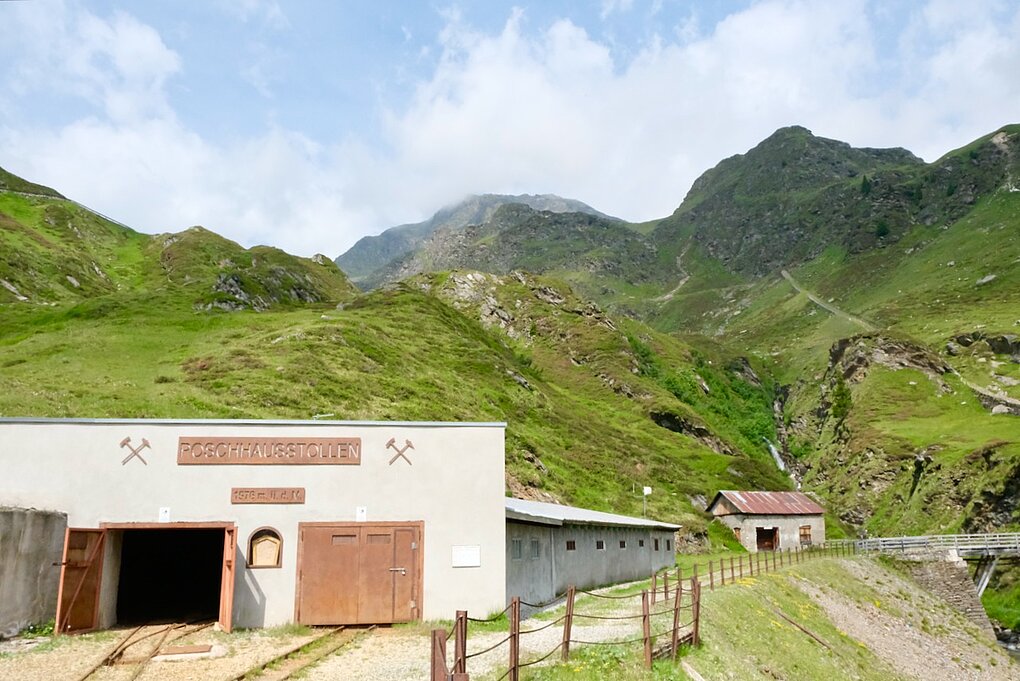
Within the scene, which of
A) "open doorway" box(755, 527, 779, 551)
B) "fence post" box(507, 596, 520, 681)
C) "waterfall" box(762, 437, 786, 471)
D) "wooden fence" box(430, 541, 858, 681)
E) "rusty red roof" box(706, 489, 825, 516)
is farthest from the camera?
"waterfall" box(762, 437, 786, 471)

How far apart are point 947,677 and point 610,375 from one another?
73200mm

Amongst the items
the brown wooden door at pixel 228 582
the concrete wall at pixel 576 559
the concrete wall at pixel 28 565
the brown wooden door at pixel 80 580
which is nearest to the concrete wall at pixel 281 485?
the brown wooden door at pixel 228 582

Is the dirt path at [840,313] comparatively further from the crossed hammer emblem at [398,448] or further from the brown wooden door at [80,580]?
the brown wooden door at [80,580]

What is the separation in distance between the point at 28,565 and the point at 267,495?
582cm

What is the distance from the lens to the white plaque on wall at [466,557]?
21.0m

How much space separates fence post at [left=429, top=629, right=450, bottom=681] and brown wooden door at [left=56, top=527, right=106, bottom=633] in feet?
41.2

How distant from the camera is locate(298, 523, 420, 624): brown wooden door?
20297mm

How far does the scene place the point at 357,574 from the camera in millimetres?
20562

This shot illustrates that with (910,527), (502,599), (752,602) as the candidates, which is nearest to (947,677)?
(752,602)

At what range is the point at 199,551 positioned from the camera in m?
29.2

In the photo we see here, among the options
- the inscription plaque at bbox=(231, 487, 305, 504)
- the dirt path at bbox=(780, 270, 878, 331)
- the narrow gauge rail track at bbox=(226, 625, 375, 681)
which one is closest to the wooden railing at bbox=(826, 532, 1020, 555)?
the narrow gauge rail track at bbox=(226, 625, 375, 681)

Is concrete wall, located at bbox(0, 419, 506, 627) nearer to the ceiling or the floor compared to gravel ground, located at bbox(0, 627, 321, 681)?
nearer to the ceiling

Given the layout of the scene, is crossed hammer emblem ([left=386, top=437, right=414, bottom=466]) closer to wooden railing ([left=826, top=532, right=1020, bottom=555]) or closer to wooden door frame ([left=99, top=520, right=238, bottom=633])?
wooden door frame ([left=99, top=520, right=238, bottom=633])

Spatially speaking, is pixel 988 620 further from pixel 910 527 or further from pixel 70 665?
pixel 70 665
